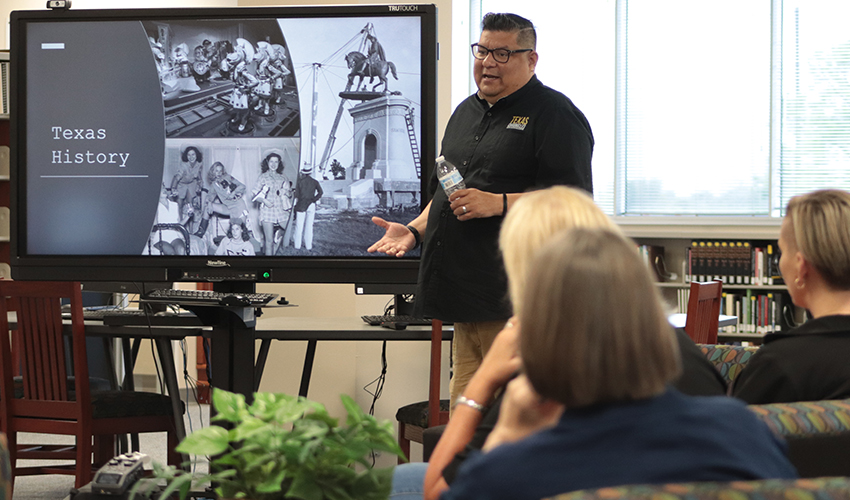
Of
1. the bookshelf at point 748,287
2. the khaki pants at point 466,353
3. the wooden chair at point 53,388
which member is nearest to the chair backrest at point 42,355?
the wooden chair at point 53,388

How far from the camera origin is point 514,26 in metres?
2.54

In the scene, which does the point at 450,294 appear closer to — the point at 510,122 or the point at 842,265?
the point at 510,122

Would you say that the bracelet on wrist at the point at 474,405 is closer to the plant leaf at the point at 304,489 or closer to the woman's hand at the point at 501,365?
the woman's hand at the point at 501,365

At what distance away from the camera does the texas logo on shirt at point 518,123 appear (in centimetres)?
250

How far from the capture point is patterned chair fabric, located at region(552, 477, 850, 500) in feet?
2.20

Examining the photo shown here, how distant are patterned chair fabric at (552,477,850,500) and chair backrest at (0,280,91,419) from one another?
2586mm

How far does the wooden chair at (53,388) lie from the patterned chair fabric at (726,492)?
257cm

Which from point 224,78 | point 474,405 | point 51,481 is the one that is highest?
point 224,78

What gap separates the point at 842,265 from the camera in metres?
1.47

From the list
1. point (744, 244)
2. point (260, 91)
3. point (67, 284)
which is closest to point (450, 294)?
point (260, 91)

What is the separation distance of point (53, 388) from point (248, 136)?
117 cm

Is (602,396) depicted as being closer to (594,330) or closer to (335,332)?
(594,330)

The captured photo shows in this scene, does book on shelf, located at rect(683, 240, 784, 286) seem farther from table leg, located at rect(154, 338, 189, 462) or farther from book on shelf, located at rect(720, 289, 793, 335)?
table leg, located at rect(154, 338, 189, 462)

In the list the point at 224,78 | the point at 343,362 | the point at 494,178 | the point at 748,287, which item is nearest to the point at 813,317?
the point at 494,178
